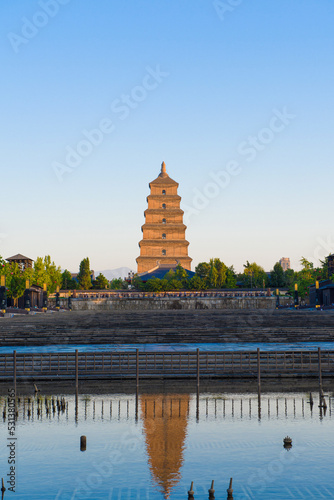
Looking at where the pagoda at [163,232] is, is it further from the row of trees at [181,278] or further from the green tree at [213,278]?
the green tree at [213,278]

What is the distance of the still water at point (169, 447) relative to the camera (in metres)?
8.50

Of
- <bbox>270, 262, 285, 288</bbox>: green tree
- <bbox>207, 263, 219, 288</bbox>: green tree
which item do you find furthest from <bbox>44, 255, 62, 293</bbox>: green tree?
<bbox>270, 262, 285, 288</bbox>: green tree

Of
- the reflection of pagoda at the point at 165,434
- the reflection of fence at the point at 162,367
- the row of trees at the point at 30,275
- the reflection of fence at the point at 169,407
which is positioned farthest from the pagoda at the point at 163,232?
the reflection of pagoda at the point at 165,434

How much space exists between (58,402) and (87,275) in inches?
3745

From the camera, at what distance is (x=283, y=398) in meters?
15.8

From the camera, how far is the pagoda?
11638 cm

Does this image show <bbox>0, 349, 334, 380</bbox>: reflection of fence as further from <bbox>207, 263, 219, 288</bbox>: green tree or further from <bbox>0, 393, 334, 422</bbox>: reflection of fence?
<bbox>207, 263, 219, 288</bbox>: green tree

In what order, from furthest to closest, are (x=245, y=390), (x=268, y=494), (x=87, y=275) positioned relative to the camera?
(x=87, y=275)
(x=245, y=390)
(x=268, y=494)

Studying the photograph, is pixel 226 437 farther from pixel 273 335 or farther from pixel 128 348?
pixel 273 335

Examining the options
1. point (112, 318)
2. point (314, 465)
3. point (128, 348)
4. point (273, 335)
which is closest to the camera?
point (314, 465)

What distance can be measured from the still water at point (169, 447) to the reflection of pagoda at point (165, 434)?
20mm

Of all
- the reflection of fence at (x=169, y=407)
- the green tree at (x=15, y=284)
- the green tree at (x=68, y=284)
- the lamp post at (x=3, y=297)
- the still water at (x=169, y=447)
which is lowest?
the still water at (x=169, y=447)

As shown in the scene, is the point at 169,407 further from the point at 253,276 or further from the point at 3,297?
the point at 253,276

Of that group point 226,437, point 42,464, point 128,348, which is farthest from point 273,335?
point 42,464
